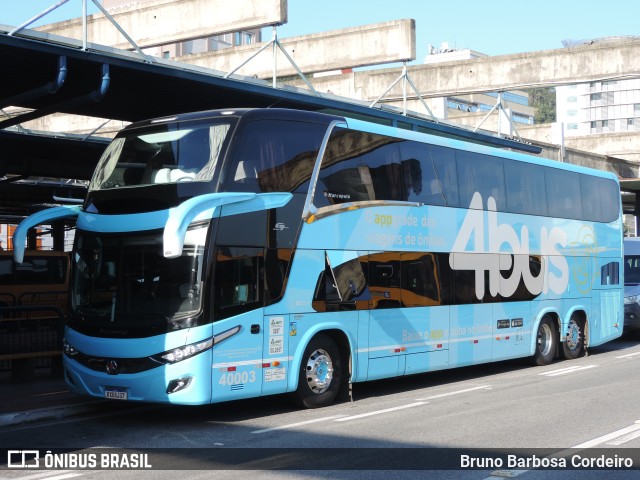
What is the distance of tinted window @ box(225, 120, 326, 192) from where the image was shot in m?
11.6

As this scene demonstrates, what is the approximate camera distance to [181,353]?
10836 mm

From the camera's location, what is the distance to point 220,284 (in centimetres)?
1119

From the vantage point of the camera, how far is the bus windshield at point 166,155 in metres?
11.5

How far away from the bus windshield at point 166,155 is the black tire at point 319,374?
3033mm

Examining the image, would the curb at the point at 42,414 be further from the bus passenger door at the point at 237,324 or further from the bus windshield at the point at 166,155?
the bus windshield at the point at 166,155

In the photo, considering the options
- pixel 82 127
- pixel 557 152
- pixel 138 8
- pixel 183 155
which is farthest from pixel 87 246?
pixel 557 152

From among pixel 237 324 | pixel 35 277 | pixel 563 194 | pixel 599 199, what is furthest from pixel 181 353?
pixel 35 277

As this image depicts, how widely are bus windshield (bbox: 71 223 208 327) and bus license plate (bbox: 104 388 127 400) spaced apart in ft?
2.67

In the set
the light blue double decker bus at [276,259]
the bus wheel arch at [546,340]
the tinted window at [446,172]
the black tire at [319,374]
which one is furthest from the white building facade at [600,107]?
the black tire at [319,374]

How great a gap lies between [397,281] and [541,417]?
3475 mm

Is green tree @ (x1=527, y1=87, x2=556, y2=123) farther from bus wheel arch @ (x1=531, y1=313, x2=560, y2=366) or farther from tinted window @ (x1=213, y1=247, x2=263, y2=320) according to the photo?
tinted window @ (x1=213, y1=247, x2=263, y2=320)

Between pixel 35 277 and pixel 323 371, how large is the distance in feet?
64.5

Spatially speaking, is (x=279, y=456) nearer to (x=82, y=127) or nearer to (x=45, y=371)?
(x=45, y=371)

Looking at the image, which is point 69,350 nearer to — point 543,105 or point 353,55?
point 353,55
